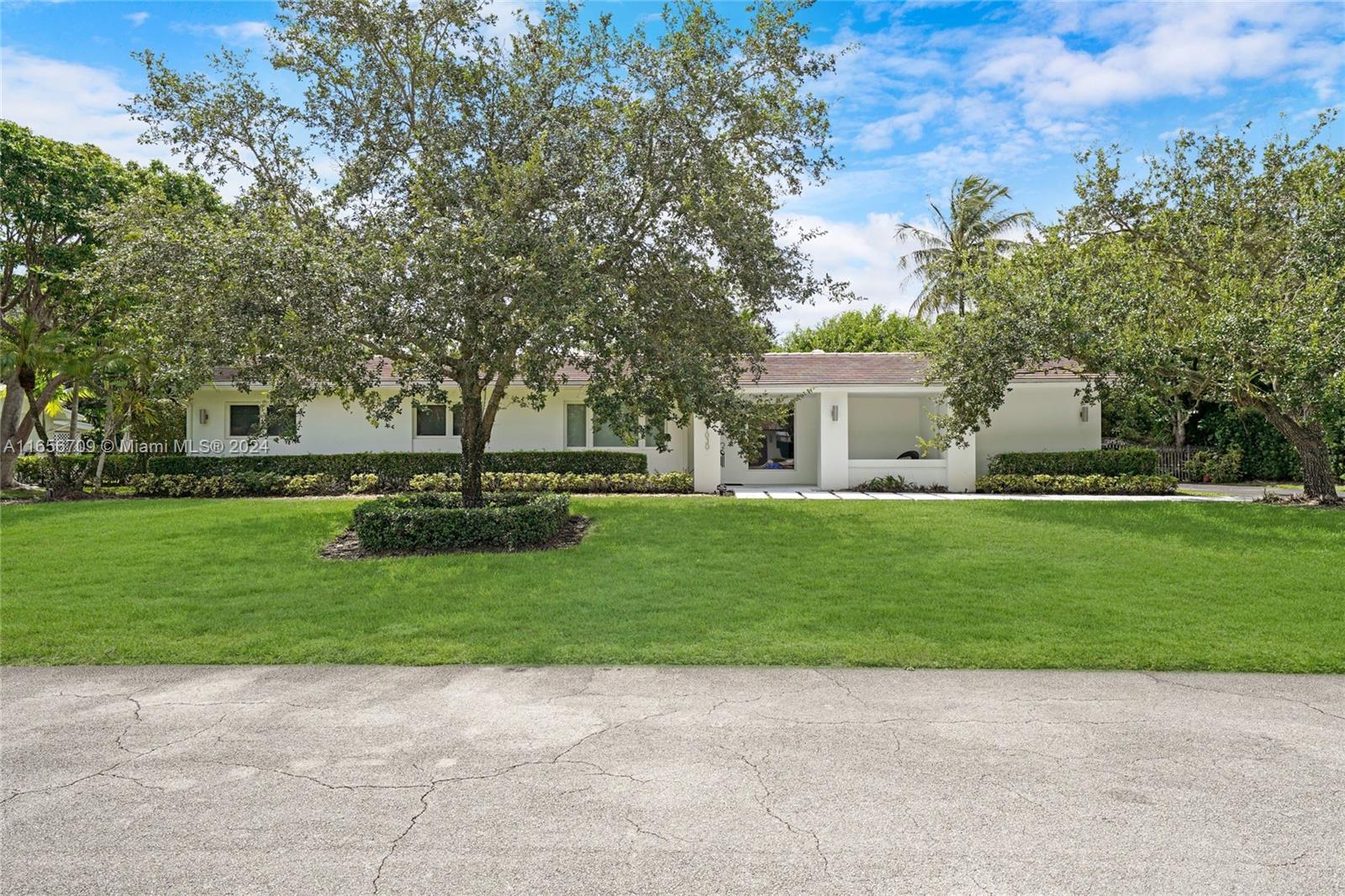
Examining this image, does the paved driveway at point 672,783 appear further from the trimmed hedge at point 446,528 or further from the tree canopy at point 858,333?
the tree canopy at point 858,333

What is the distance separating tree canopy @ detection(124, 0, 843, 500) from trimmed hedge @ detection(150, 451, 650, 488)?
607cm

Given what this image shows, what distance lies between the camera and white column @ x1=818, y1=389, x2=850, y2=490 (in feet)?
62.1

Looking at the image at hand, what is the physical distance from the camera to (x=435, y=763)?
13.6ft

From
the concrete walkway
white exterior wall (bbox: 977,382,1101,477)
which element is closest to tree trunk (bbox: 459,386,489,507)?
the concrete walkway

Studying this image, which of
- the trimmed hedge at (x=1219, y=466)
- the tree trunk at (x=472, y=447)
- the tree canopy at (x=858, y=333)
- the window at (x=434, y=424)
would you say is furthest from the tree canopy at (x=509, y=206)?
the tree canopy at (x=858, y=333)

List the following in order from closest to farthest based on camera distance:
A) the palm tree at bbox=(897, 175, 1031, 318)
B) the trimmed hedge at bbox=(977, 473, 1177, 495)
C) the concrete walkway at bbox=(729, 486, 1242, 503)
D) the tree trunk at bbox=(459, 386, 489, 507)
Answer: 1. the tree trunk at bbox=(459, 386, 489, 507)
2. the concrete walkway at bbox=(729, 486, 1242, 503)
3. the trimmed hedge at bbox=(977, 473, 1177, 495)
4. the palm tree at bbox=(897, 175, 1031, 318)

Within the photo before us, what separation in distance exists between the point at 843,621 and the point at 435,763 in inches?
162

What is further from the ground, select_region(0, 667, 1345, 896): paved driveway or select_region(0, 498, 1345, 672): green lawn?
select_region(0, 498, 1345, 672): green lawn

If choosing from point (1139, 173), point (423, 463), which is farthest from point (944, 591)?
point (423, 463)

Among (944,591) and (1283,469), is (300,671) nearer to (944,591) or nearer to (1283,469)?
(944,591)

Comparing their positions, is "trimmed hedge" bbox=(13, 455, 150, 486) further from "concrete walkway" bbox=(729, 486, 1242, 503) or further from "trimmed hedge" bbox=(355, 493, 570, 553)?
"concrete walkway" bbox=(729, 486, 1242, 503)

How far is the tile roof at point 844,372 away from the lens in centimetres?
1877

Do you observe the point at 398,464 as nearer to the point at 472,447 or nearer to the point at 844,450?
the point at 472,447

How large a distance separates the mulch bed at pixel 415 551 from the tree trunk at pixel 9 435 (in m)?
12.3
